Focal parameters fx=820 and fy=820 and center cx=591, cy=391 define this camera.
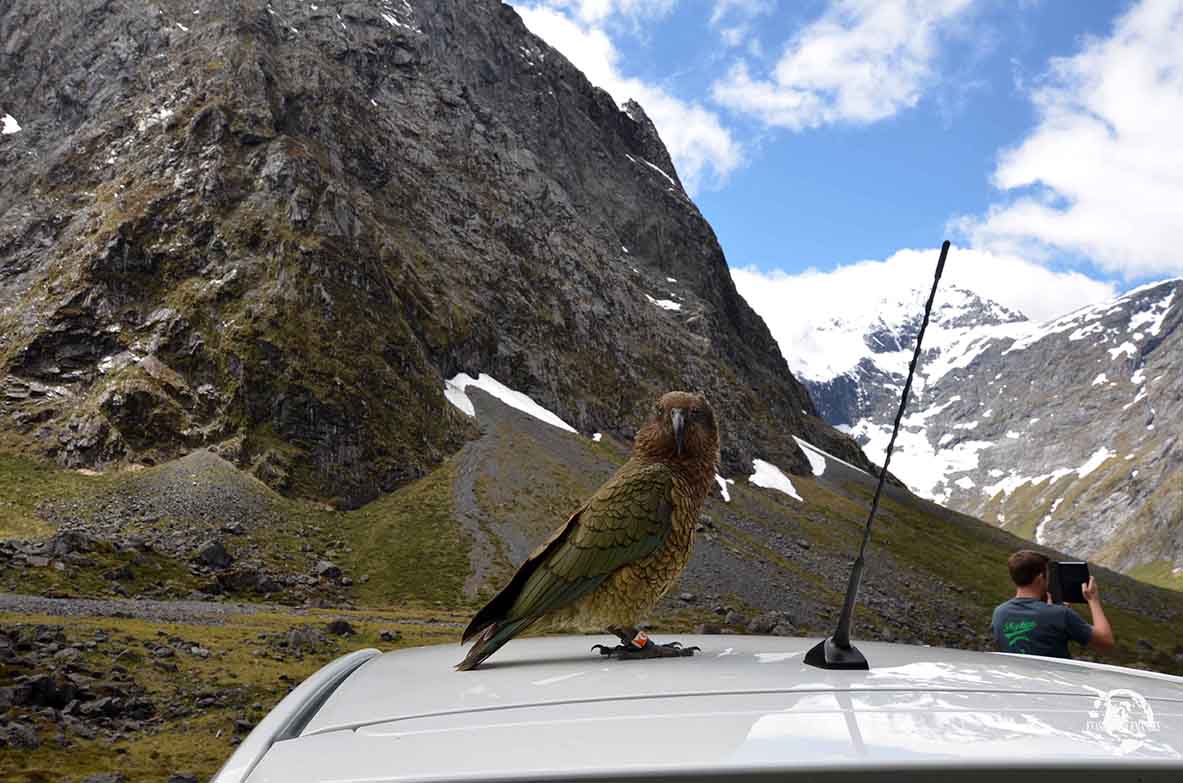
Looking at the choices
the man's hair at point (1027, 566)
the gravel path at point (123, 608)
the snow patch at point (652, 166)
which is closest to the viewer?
the man's hair at point (1027, 566)

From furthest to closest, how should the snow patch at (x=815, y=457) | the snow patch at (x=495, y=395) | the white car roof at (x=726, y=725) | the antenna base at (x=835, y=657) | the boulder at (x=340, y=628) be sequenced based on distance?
the snow patch at (x=815, y=457), the snow patch at (x=495, y=395), the boulder at (x=340, y=628), the antenna base at (x=835, y=657), the white car roof at (x=726, y=725)

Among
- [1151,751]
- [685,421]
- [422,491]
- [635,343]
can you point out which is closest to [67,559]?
[422,491]

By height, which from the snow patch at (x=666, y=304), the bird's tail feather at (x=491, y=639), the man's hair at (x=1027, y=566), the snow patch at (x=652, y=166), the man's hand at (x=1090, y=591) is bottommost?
the bird's tail feather at (x=491, y=639)

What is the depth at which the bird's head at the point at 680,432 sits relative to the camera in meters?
5.29

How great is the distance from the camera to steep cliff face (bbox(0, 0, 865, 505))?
6544 cm

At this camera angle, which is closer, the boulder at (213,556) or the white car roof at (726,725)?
the white car roof at (726,725)

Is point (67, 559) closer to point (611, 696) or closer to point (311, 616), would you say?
point (311, 616)

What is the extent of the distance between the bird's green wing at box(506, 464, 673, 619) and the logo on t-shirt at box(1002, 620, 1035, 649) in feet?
12.3

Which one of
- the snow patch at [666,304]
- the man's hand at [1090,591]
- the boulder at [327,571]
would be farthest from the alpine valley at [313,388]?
the man's hand at [1090,591]

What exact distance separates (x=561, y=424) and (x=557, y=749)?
280 ft

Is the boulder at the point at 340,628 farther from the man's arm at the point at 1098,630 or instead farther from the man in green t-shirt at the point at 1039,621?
the man's arm at the point at 1098,630

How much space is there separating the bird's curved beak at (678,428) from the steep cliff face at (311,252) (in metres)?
59.7

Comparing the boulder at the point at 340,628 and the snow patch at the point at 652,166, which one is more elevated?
the snow patch at the point at 652,166

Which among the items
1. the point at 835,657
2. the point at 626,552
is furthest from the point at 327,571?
the point at 835,657
